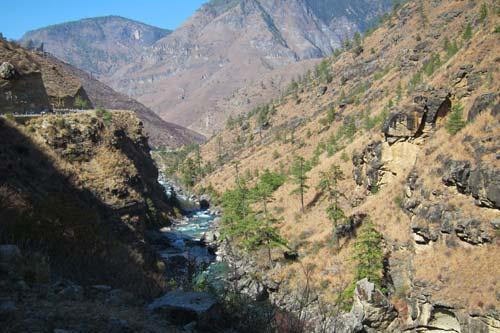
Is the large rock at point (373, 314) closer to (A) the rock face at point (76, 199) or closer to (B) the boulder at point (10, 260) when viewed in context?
(A) the rock face at point (76, 199)

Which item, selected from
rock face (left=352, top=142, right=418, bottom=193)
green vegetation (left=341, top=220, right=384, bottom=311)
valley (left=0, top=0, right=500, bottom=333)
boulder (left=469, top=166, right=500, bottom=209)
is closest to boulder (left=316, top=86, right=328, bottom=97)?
valley (left=0, top=0, right=500, bottom=333)

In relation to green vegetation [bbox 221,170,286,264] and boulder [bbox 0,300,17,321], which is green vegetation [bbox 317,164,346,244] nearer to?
green vegetation [bbox 221,170,286,264]

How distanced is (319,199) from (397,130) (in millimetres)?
23172

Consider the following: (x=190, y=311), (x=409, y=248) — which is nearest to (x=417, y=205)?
(x=409, y=248)

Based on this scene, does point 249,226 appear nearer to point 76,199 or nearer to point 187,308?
point 76,199

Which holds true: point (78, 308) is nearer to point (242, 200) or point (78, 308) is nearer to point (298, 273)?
point (298, 273)

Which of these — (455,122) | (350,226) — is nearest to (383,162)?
(350,226)

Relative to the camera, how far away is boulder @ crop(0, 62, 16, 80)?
42.7 meters

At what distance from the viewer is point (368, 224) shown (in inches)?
1554

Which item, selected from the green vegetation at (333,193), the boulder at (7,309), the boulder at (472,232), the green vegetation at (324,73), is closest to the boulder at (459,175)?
the boulder at (472,232)

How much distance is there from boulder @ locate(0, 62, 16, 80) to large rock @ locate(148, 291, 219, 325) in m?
42.2

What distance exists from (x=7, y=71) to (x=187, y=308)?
4340 cm

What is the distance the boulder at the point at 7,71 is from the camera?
1682 inches

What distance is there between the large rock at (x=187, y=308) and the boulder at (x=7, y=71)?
4215 centimetres
